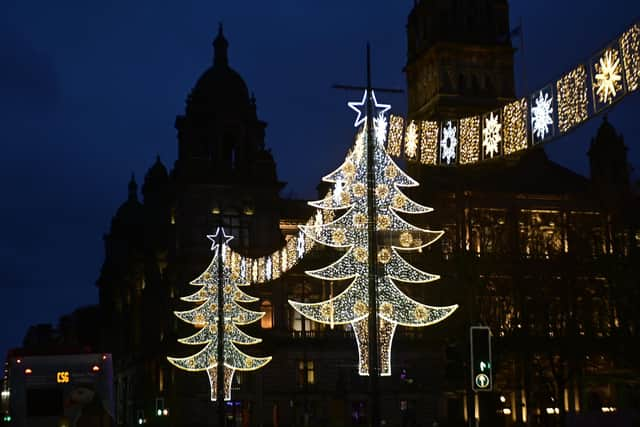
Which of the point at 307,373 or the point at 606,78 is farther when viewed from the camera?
the point at 307,373

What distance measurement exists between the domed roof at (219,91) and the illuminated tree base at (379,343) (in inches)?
1836

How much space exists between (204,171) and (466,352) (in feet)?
185

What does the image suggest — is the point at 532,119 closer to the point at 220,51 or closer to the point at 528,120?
the point at 528,120

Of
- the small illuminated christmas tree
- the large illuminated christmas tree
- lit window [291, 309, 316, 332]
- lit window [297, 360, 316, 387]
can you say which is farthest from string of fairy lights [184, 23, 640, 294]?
lit window [291, 309, 316, 332]

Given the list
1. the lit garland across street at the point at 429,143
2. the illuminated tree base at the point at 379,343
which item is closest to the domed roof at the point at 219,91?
the illuminated tree base at the point at 379,343

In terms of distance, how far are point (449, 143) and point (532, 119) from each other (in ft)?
11.7

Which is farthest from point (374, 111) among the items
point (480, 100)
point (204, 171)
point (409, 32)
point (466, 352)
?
point (409, 32)

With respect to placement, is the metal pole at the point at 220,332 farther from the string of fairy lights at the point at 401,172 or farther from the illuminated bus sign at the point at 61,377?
the illuminated bus sign at the point at 61,377

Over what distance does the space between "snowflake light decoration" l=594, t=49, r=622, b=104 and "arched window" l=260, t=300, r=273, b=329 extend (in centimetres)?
5852

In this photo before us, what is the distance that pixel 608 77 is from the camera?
17.8 m

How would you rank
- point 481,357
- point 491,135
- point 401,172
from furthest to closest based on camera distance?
point 401,172, point 491,135, point 481,357

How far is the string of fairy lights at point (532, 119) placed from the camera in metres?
17.5

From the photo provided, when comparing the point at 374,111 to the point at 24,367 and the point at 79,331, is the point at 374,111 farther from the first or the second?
the point at 79,331

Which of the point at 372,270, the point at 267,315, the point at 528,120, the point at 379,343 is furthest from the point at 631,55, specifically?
the point at 267,315
